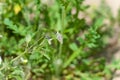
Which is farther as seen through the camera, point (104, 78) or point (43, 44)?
point (104, 78)

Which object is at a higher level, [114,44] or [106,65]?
[114,44]

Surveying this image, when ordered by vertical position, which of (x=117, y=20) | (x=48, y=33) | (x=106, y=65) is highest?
(x=117, y=20)

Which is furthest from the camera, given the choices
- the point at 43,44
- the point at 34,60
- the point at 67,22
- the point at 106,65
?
the point at 106,65

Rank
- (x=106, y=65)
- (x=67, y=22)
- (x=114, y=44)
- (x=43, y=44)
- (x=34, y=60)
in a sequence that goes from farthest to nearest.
Answer: (x=114, y=44) < (x=106, y=65) < (x=67, y=22) < (x=34, y=60) < (x=43, y=44)

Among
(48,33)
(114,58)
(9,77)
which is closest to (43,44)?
(48,33)

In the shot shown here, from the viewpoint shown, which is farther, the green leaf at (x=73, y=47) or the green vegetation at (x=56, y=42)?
the green leaf at (x=73, y=47)

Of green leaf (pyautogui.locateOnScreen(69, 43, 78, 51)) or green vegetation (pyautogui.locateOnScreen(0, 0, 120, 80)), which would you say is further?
green leaf (pyautogui.locateOnScreen(69, 43, 78, 51))

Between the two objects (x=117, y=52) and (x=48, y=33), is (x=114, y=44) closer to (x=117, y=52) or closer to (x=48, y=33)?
(x=117, y=52)
